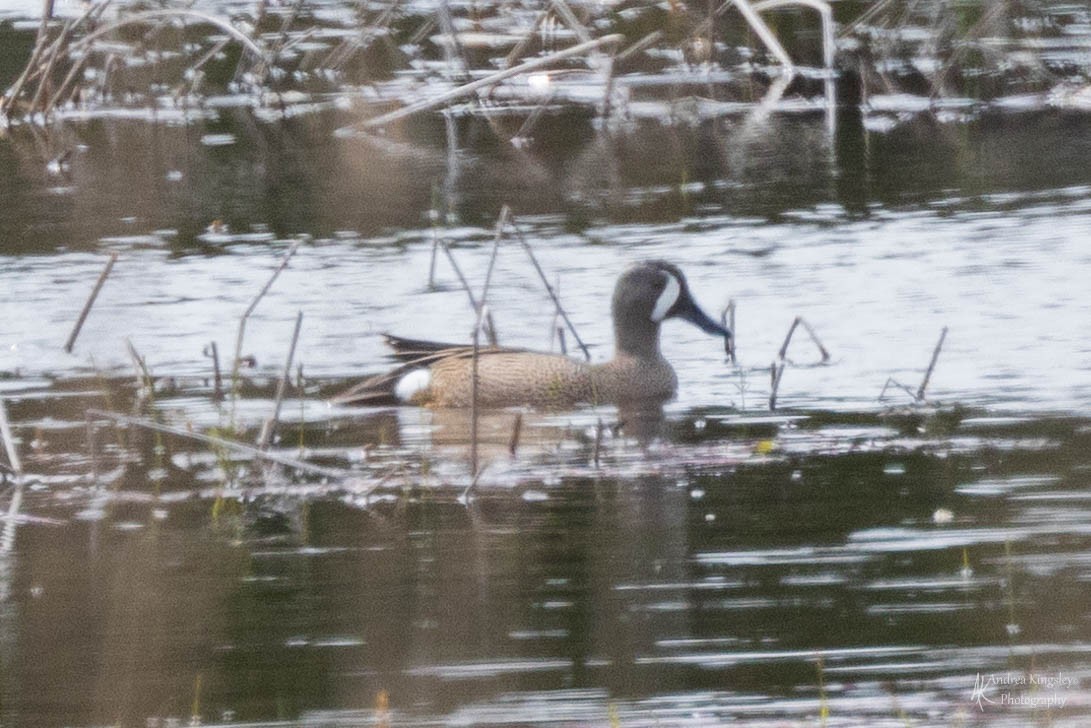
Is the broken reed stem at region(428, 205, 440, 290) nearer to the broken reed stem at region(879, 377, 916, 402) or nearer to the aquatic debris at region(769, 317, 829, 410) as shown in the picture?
the aquatic debris at region(769, 317, 829, 410)

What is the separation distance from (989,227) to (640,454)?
198 inches

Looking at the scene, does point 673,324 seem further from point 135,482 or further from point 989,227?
point 135,482

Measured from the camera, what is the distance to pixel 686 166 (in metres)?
15.9

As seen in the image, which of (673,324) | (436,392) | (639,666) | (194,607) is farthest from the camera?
(673,324)

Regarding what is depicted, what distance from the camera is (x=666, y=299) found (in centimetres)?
1036

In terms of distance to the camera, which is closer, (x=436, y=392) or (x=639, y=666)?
(x=639, y=666)

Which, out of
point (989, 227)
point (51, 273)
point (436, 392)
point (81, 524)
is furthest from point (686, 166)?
point (81, 524)

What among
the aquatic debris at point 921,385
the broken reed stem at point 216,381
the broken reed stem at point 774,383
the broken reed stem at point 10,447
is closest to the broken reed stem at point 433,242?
the broken reed stem at point 216,381

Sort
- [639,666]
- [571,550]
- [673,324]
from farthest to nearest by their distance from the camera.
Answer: [673,324] → [571,550] → [639,666]

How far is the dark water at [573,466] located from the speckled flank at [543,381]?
196 mm

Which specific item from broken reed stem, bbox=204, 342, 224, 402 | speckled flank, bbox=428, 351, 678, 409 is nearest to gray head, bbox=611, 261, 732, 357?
speckled flank, bbox=428, 351, 678, 409

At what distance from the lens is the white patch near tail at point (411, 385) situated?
9.90 meters

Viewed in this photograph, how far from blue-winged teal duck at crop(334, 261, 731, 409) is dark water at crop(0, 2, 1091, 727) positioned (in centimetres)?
15

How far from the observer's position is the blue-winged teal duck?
9695mm
